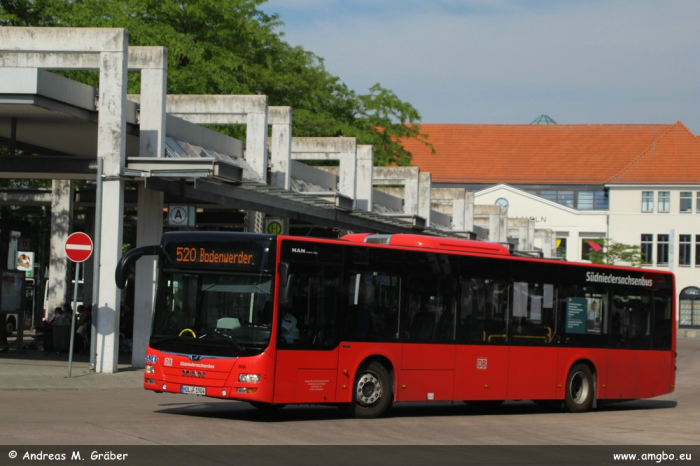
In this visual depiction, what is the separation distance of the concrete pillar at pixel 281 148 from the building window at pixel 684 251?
2321 inches

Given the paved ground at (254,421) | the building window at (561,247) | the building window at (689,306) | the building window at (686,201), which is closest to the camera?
the paved ground at (254,421)

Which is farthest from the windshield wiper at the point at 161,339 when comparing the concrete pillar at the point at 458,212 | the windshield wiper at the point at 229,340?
the concrete pillar at the point at 458,212

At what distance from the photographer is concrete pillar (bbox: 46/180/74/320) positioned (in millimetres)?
30438

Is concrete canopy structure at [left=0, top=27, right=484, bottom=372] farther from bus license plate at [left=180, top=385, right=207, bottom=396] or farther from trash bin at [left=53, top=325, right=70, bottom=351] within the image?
bus license plate at [left=180, top=385, right=207, bottom=396]

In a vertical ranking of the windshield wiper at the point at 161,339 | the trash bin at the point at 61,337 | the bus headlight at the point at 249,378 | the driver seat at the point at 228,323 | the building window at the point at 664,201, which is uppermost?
the building window at the point at 664,201

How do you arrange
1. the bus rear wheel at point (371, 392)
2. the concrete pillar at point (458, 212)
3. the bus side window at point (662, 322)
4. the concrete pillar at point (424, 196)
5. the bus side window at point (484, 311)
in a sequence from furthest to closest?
the concrete pillar at point (458, 212), the concrete pillar at point (424, 196), the bus side window at point (662, 322), the bus side window at point (484, 311), the bus rear wheel at point (371, 392)

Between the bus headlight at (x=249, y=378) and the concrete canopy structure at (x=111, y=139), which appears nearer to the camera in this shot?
the bus headlight at (x=249, y=378)

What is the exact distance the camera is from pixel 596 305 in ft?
61.1

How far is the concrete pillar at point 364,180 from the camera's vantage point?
34.4 meters

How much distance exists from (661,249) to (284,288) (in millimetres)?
72228

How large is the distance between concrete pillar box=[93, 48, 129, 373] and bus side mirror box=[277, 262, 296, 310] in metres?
7.28

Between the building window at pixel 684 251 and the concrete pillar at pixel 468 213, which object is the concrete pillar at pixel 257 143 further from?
the building window at pixel 684 251

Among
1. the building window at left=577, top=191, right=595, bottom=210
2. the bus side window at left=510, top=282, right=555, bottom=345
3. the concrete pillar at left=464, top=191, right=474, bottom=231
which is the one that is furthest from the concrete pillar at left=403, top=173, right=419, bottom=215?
the building window at left=577, top=191, right=595, bottom=210

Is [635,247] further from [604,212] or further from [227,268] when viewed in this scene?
[227,268]
